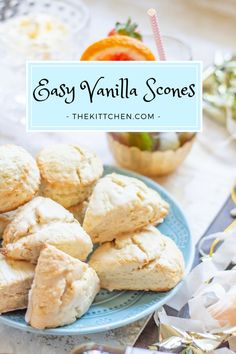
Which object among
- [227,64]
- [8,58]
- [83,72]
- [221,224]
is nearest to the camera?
[83,72]

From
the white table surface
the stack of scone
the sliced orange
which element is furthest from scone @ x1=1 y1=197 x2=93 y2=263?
the sliced orange

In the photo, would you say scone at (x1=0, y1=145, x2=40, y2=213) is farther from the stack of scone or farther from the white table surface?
the white table surface

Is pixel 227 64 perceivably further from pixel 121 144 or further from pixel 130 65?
pixel 130 65

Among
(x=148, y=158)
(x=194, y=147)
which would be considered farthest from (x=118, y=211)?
(x=194, y=147)

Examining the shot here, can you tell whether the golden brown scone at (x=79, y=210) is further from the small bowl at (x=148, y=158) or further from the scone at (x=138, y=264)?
the small bowl at (x=148, y=158)

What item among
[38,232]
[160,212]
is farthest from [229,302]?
[38,232]

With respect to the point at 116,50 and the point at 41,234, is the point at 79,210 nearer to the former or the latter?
the point at 41,234

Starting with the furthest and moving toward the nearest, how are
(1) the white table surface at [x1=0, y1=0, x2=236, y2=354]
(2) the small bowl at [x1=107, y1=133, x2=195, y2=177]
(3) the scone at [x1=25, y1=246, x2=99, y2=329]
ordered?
(2) the small bowl at [x1=107, y1=133, x2=195, y2=177], (1) the white table surface at [x1=0, y1=0, x2=236, y2=354], (3) the scone at [x1=25, y1=246, x2=99, y2=329]
